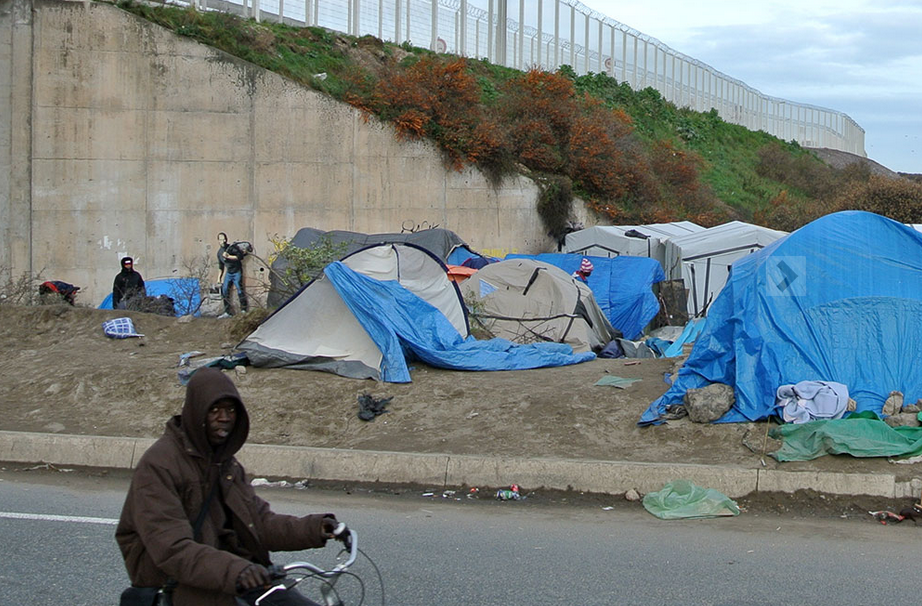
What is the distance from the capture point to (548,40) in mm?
40656

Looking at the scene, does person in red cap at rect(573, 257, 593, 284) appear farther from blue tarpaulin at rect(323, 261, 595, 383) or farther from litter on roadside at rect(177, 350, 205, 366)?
litter on roadside at rect(177, 350, 205, 366)

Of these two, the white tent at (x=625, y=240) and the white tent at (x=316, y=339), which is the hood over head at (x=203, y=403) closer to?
the white tent at (x=316, y=339)

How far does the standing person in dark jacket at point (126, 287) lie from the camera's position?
1691 cm

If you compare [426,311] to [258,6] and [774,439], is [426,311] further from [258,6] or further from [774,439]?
[258,6]

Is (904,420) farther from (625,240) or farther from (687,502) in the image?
(625,240)

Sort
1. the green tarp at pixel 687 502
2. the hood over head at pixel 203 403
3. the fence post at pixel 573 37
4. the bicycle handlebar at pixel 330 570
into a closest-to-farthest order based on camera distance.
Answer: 1. the bicycle handlebar at pixel 330 570
2. the hood over head at pixel 203 403
3. the green tarp at pixel 687 502
4. the fence post at pixel 573 37

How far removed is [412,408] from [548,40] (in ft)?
109

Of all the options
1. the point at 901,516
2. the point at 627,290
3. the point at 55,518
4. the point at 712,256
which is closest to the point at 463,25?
the point at 712,256

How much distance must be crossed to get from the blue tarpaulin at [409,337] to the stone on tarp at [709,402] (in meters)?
2.84

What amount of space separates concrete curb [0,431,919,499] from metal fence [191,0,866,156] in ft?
71.2

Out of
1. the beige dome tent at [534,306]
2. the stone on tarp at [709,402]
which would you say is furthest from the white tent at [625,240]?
the stone on tarp at [709,402]

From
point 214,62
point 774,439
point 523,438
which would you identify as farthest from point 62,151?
point 774,439

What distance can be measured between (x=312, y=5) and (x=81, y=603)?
1131 inches

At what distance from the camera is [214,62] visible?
→ 80.9ft
